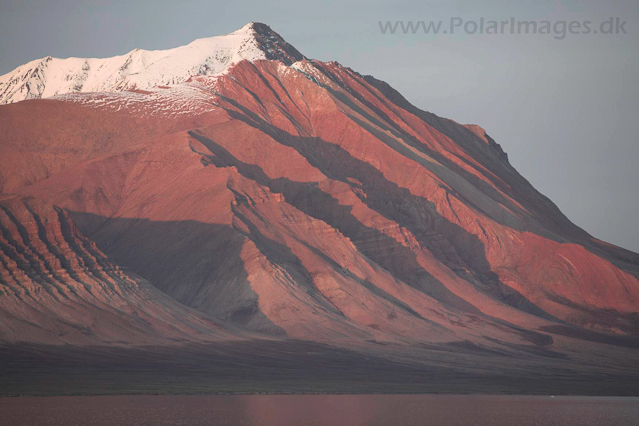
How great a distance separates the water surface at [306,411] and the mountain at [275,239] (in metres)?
26.6

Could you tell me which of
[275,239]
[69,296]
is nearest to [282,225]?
[275,239]

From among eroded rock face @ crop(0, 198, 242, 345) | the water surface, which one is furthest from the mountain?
the water surface

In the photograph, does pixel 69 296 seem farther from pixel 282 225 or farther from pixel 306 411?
pixel 282 225

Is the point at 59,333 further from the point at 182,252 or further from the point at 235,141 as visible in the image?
the point at 235,141

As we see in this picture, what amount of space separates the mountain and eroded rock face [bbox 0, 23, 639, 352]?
0.32m

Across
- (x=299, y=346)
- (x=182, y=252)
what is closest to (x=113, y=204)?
(x=182, y=252)

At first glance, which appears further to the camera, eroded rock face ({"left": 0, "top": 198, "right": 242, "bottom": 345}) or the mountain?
the mountain

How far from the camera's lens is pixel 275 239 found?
130 meters

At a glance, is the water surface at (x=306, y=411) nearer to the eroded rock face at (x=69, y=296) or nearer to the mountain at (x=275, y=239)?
the eroded rock face at (x=69, y=296)

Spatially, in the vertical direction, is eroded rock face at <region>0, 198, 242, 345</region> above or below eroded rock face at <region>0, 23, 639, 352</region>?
below

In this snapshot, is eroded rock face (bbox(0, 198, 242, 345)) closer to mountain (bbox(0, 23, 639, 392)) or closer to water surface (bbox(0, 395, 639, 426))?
mountain (bbox(0, 23, 639, 392))

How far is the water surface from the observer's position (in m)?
58.5

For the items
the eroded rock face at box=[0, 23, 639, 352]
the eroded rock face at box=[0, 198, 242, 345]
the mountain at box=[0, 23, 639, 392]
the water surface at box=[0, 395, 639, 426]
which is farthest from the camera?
the eroded rock face at box=[0, 23, 639, 352]

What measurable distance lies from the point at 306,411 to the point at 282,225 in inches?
2703
